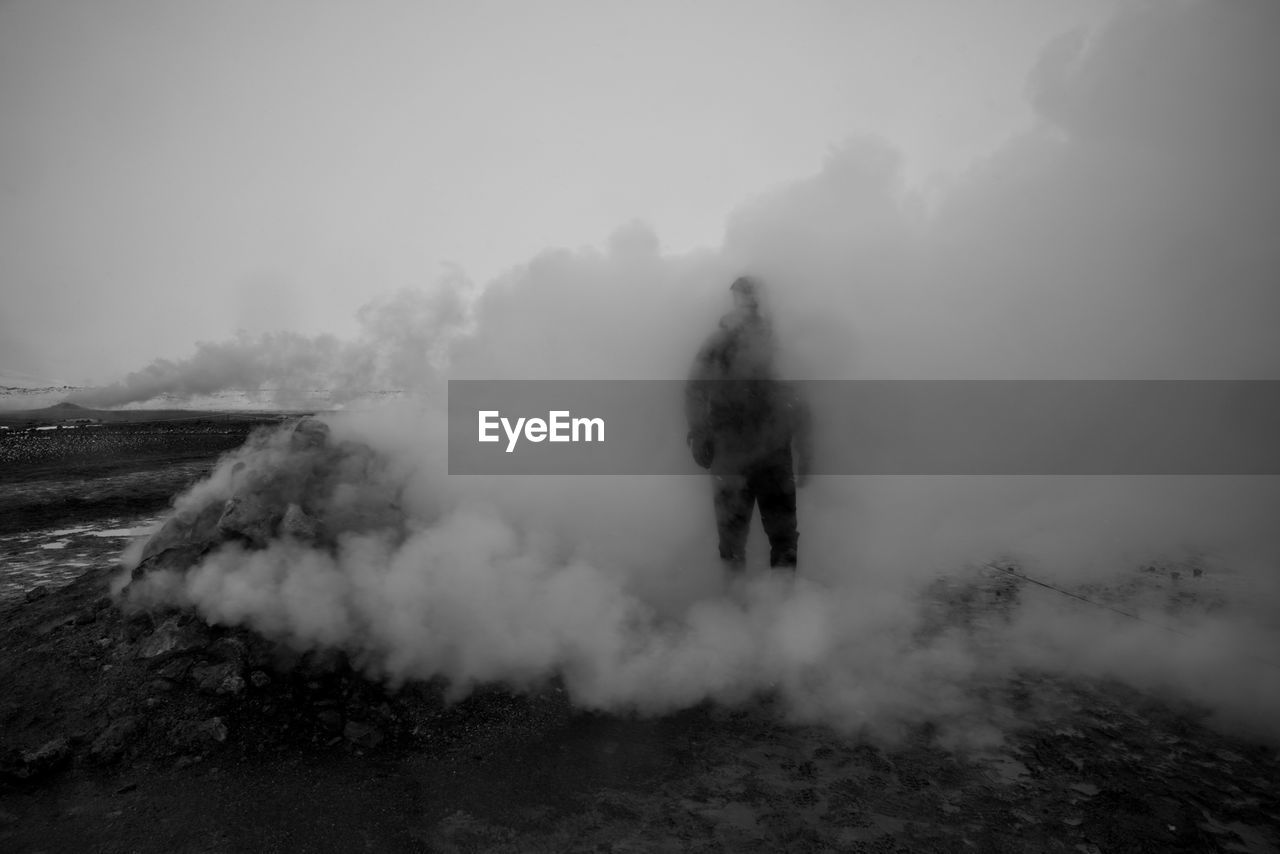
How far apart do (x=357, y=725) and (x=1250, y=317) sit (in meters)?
7.77

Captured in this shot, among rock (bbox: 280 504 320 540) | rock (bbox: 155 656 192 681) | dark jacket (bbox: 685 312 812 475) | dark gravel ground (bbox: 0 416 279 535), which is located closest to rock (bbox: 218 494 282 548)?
rock (bbox: 280 504 320 540)

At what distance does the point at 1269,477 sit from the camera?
5613mm

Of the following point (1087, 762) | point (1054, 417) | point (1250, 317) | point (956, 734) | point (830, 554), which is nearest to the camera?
point (1087, 762)

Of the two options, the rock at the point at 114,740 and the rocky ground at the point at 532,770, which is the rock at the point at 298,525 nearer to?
the rocky ground at the point at 532,770

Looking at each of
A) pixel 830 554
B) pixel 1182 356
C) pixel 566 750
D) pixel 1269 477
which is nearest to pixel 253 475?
pixel 566 750

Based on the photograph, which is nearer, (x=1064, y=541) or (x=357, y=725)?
(x=357, y=725)

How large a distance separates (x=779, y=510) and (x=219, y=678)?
3.45 m

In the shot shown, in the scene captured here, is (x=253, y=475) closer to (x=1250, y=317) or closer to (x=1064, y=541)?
(x=1064, y=541)

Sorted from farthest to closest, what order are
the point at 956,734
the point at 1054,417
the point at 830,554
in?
the point at 1054,417 < the point at 830,554 < the point at 956,734

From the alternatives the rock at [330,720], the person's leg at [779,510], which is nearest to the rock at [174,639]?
the rock at [330,720]

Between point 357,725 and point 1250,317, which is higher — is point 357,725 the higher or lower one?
the lower one

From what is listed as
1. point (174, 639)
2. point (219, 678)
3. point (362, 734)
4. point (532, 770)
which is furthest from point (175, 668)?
point (532, 770)

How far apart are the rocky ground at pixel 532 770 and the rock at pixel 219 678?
0.01 m

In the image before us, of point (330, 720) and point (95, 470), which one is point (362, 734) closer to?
point (330, 720)
